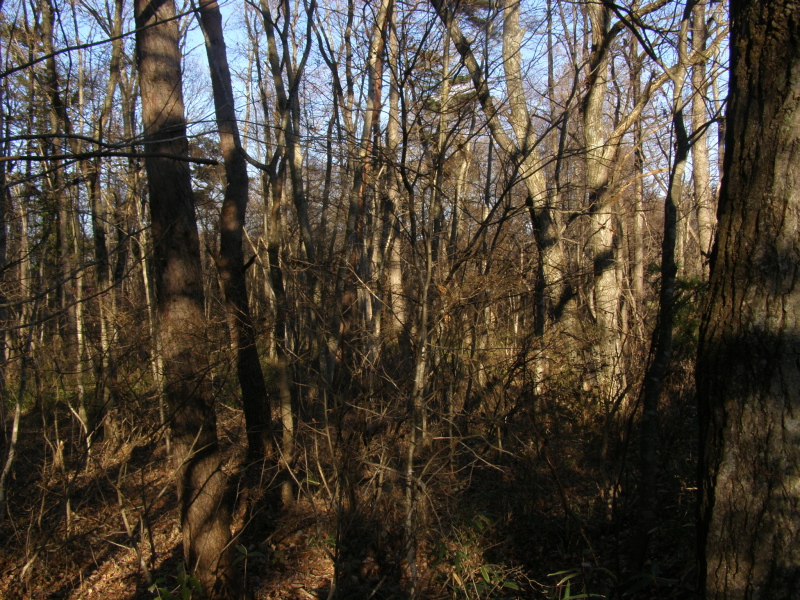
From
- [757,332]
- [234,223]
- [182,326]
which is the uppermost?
[234,223]

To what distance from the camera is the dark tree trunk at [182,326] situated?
213 inches

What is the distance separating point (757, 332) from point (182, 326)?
188 inches

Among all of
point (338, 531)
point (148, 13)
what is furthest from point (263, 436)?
point (148, 13)

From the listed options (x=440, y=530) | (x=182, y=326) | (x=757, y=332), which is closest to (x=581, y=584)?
(x=440, y=530)

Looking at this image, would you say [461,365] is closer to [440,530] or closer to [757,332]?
[440,530]

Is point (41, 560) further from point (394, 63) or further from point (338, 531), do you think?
point (394, 63)

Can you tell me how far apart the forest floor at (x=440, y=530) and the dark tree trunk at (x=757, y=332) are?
185 centimetres

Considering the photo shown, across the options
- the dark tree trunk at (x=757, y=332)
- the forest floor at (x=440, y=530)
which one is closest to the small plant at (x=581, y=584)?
the forest floor at (x=440, y=530)

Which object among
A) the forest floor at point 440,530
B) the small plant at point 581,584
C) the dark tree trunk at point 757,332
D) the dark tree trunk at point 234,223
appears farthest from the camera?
the dark tree trunk at point 234,223

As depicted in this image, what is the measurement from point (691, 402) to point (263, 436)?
5769 millimetres

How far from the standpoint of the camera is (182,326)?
18.1 ft

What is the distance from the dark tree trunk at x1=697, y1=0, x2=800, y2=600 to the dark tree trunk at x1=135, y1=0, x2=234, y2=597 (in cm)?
441

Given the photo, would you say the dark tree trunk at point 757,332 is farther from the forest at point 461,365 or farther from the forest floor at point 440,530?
the forest floor at point 440,530

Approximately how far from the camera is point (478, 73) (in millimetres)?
4934
